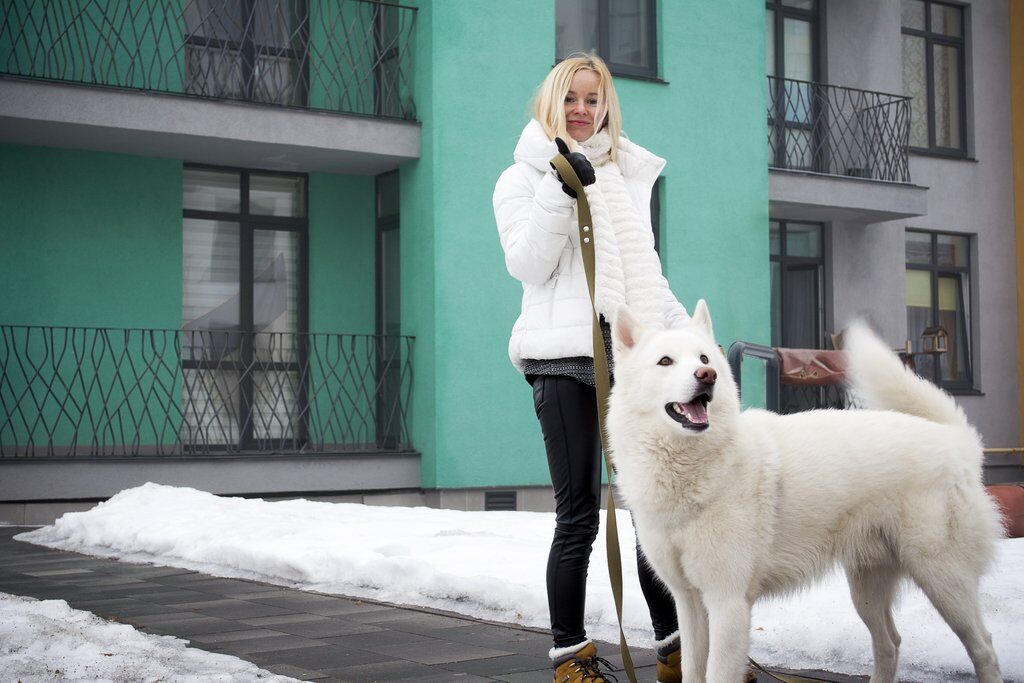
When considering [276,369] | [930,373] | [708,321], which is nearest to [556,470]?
[708,321]

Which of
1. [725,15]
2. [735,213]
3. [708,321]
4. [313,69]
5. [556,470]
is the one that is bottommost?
[556,470]

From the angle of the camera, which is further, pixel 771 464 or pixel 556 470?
pixel 556 470

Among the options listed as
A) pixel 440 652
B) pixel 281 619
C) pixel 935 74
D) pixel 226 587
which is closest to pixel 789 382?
pixel 935 74

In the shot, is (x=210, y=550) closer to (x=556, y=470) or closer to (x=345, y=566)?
(x=345, y=566)

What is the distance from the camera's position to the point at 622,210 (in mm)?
4020

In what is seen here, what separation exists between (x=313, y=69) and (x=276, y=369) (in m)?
3.45

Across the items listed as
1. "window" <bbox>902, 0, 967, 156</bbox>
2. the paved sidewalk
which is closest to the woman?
the paved sidewalk

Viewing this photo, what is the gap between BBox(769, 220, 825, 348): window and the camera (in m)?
15.3

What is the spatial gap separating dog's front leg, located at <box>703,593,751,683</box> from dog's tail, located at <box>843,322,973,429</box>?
3.18ft

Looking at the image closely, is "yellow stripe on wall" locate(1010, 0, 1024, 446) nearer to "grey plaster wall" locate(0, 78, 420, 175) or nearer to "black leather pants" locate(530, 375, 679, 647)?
"grey plaster wall" locate(0, 78, 420, 175)

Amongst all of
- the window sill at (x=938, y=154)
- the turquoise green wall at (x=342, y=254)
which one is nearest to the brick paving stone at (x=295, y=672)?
the turquoise green wall at (x=342, y=254)

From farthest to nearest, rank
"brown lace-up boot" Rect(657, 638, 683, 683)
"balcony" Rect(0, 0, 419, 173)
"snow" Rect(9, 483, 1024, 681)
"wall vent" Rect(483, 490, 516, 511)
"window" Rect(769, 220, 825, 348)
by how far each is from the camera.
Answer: "window" Rect(769, 220, 825, 348)
"wall vent" Rect(483, 490, 516, 511)
"balcony" Rect(0, 0, 419, 173)
"snow" Rect(9, 483, 1024, 681)
"brown lace-up boot" Rect(657, 638, 683, 683)

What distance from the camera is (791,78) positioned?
588 inches

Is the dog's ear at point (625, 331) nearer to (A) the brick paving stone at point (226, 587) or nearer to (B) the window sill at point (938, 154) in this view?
(A) the brick paving stone at point (226, 587)
